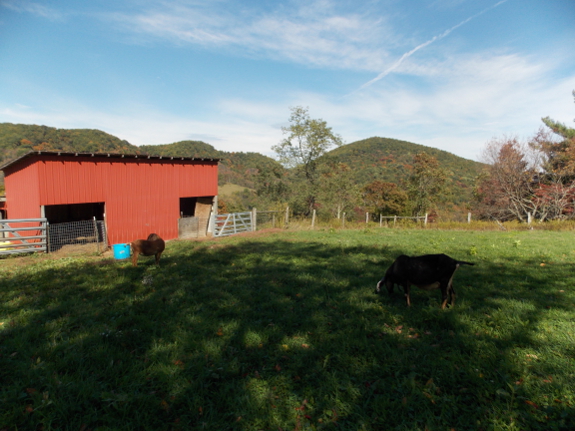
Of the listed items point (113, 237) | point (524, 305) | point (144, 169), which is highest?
point (144, 169)

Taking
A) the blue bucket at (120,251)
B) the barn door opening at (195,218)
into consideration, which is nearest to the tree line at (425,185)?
the barn door opening at (195,218)

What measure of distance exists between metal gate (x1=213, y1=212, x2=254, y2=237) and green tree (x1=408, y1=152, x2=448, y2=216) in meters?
26.0

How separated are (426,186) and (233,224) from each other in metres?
27.9

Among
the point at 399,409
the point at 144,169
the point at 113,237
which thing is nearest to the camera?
the point at 399,409

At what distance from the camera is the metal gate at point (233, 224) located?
755 inches

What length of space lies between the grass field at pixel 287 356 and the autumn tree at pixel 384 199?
1434 inches

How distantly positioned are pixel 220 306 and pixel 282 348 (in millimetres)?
1742

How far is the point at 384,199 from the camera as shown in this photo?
144 feet

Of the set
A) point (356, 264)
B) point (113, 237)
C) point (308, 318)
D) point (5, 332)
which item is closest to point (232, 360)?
point (308, 318)

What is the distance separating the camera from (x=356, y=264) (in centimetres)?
817

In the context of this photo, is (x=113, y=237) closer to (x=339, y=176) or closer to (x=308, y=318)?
(x=308, y=318)

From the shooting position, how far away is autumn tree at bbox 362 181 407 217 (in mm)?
41625

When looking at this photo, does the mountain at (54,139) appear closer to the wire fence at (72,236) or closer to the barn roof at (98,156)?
the barn roof at (98,156)

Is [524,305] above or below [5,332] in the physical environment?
above
